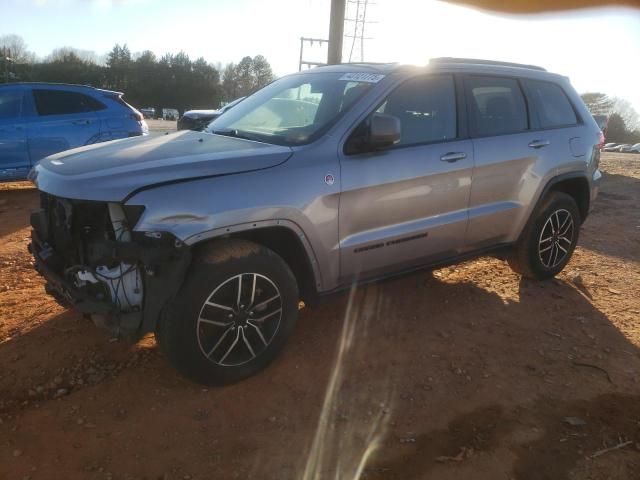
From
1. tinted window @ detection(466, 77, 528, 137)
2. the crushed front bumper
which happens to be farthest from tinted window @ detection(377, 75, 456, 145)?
the crushed front bumper

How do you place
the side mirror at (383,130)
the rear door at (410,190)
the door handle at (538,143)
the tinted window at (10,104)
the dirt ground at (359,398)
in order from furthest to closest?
the tinted window at (10,104) < the door handle at (538,143) < the rear door at (410,190) < the side mirror at (383,130) < the dirt ground at (359,398)

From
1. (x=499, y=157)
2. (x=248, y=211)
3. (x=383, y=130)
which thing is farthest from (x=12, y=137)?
(x=499, y=157)

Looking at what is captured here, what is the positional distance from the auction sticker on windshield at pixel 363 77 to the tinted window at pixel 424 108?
0.16m

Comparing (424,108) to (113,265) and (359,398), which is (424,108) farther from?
(113,265)

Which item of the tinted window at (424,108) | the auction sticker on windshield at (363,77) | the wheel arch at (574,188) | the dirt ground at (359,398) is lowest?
the dirt ground at (359,398)

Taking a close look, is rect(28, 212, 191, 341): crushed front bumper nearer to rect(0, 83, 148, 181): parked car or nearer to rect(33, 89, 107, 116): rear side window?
rect(0, 83, 148, 181): parked car

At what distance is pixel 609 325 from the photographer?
4.17 metres

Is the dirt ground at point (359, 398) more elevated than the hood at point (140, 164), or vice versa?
the hood at point (140, 164)

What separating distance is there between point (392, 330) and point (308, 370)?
0.85 meters

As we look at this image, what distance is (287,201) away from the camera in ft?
9.87

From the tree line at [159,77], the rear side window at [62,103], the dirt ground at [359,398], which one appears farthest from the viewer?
the tree line at [159,77]

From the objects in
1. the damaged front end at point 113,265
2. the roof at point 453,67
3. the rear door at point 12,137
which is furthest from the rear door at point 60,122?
the damaged front end at point 113,265

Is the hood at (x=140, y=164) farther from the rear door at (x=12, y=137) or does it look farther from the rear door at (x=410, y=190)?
the rear door at (x=12, y=137)

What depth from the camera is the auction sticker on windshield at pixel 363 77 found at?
362 cm
